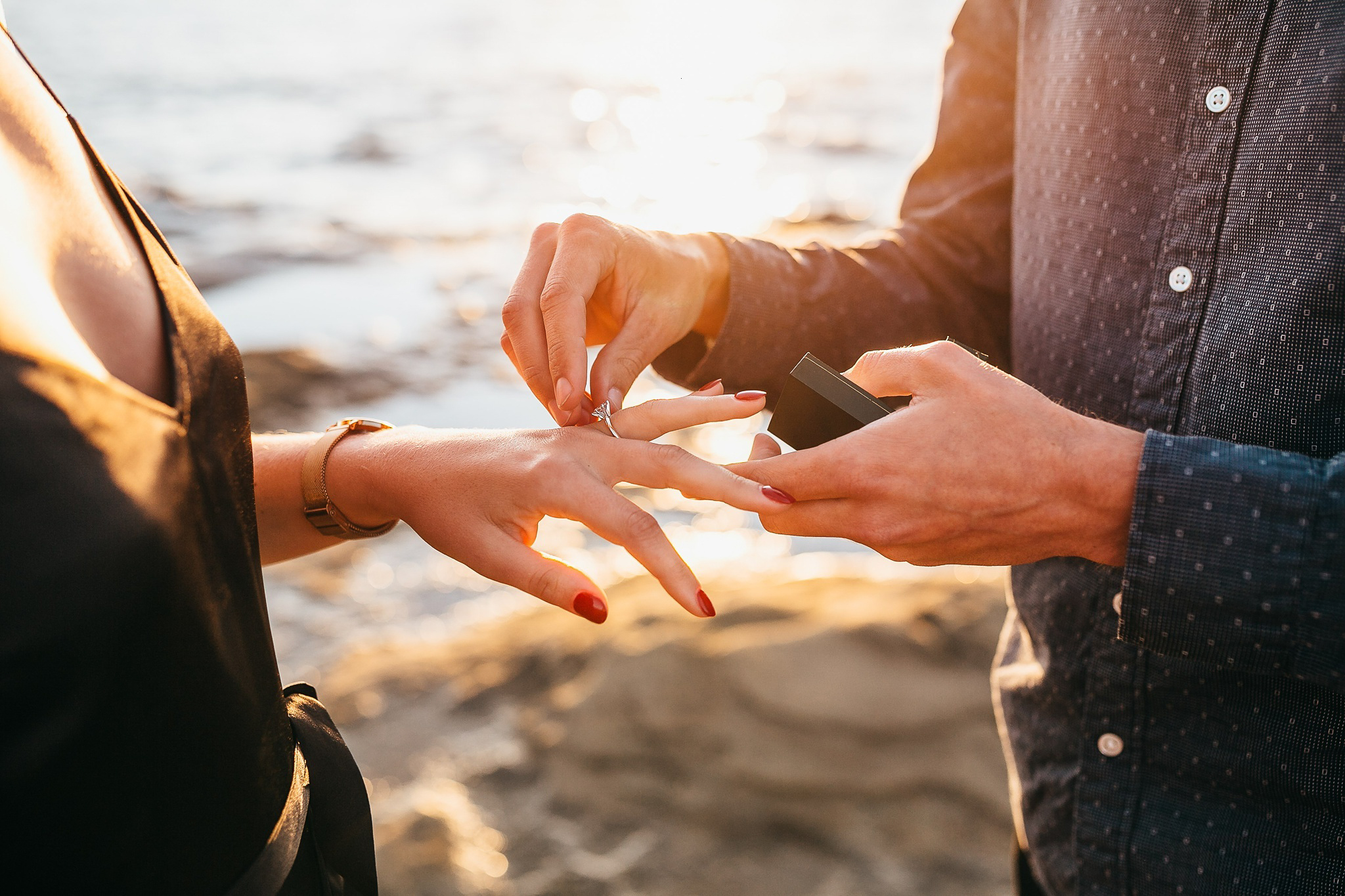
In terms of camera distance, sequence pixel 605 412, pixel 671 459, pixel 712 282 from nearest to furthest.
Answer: pixel 671 459 → pixel 605 412 → pixel 712 282

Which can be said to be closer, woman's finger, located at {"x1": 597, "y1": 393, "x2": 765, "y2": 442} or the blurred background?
woman's finger, located at {"x1": 597, "y1": 393, "x2": 765, "y2": 442}

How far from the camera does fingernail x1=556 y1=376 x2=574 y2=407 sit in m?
1.43

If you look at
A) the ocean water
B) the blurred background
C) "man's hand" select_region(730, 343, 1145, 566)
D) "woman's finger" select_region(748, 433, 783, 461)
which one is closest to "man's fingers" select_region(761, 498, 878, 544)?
"man's hand" select_region(730, 343, 1145, 566)

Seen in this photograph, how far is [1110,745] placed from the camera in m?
1.42

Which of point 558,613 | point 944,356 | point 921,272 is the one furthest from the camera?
point 558,613

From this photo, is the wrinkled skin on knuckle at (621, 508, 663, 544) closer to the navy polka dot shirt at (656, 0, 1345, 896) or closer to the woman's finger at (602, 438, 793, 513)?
the woman's finger at (602, 438, 793, 513)

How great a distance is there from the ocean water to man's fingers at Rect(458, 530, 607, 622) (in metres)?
1.26

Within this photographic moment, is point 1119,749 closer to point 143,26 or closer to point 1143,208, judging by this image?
point 1143,208

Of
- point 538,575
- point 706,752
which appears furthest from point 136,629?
point 706,752

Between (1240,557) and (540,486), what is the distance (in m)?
0.94

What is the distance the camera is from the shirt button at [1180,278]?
4.38 feet

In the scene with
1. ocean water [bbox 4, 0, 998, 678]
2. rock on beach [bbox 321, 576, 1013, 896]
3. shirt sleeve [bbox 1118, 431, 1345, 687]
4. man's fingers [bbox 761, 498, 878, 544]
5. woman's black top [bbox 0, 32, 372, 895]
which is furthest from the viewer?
ocean water [bbox 4, 0, 998, 678]

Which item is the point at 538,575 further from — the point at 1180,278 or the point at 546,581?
the point at 1180,278

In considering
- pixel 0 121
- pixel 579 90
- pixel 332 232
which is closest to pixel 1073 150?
pixel 0 121
